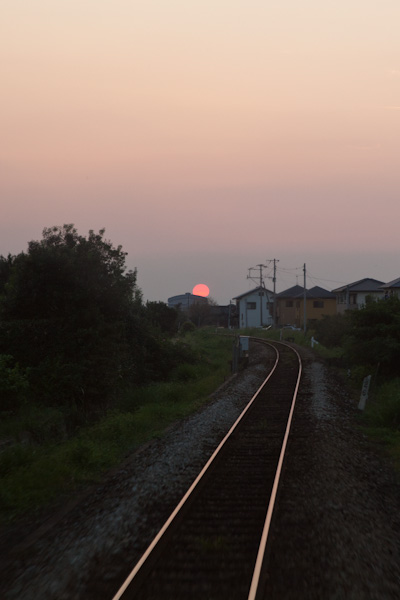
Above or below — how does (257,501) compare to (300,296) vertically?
below

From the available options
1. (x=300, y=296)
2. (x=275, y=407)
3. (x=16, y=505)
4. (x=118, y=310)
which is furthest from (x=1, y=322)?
(x=300, y=296)

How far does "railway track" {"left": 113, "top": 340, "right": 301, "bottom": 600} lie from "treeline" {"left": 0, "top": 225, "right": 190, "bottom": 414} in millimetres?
7008

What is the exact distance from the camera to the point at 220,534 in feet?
20.5

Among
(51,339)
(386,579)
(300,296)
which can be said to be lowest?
(386,579)

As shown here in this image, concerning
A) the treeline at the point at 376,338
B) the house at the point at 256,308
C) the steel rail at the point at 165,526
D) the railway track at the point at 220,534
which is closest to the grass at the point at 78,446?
the steel rail at the point at 165,526

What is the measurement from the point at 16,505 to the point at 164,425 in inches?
261

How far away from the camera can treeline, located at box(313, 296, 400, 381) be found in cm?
2138

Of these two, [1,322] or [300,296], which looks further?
[300,296]

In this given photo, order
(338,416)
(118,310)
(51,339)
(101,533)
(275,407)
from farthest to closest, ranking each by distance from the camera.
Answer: (118,310)
(51,339)
(275,407)
(338,416)
(101,533)

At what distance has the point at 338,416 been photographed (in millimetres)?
15023

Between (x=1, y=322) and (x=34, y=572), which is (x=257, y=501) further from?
(x=1, y=322)

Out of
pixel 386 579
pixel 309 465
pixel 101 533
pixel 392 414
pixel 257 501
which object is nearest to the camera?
pixel 386 579

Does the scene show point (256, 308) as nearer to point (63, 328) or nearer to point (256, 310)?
point (256, 310)

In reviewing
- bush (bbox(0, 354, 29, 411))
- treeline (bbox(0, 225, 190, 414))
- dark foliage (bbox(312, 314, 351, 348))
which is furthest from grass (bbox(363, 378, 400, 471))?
dark foliage (bbox(312, 314, 351, 348))
